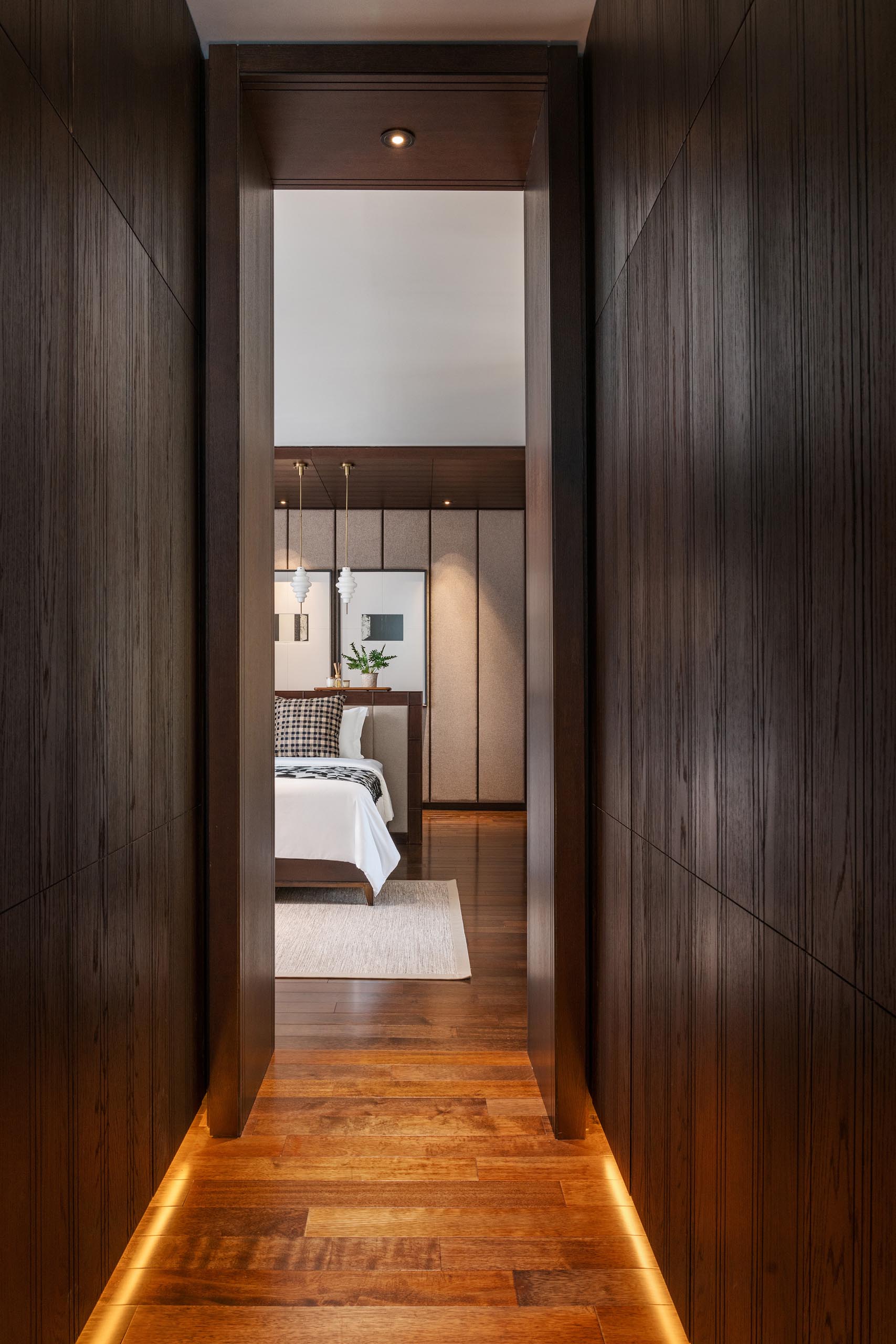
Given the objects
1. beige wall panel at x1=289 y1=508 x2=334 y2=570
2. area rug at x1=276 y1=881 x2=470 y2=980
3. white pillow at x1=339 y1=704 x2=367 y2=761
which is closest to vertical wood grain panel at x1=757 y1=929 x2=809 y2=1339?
area rug at x1=276 y1=881 x2=470 y2=980

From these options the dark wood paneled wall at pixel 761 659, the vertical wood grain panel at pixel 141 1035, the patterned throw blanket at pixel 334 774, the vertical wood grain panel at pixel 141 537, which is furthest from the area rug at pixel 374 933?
the vertical wood grain panel at pixel 141 537

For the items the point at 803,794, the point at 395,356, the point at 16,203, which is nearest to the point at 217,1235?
the point at 803,794

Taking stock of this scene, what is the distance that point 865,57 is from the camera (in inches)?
33.4

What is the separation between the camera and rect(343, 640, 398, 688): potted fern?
746cm

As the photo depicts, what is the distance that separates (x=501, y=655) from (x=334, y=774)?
3.15 meters

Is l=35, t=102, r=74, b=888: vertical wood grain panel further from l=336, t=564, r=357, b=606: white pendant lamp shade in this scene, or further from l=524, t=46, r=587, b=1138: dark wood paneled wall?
l=336, t=564, r=357, b=606: white pendant lamp shade

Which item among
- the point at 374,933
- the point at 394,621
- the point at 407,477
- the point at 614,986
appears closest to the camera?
the point at 614,986

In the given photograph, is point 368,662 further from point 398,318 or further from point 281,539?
point 398,318

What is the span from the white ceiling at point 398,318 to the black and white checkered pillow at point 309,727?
189 cm

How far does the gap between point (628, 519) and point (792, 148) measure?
0.94 meters

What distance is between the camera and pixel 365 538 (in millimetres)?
7914

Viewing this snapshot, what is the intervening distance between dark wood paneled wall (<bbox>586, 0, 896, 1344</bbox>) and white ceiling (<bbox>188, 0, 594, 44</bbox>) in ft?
1.64

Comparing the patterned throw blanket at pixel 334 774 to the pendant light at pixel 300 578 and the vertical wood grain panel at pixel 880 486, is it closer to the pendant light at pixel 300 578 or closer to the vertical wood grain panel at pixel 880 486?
the pendant light at pixel 300 578

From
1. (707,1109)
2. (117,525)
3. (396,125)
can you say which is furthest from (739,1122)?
(396,125)
